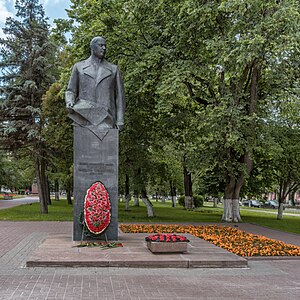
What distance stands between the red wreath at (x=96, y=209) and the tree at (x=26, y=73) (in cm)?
1407

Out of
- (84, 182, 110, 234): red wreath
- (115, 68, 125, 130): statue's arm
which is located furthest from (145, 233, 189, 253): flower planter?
(115, 68, 125, 130): statue's arm

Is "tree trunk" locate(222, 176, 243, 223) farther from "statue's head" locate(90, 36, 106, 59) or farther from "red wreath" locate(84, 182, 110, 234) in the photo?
"statue's head" locate(90, 36, 106, 59)

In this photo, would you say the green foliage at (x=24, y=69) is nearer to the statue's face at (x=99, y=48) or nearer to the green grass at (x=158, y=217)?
the green grass at (x=158, y=217)

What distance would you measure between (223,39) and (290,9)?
2897 mm

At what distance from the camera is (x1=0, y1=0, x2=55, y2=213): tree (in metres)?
22.9

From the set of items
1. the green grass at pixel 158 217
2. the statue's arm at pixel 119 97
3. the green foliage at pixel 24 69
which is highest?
the green foliage at pixel 24 69

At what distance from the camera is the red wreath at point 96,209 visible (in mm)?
9328

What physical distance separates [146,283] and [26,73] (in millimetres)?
19479

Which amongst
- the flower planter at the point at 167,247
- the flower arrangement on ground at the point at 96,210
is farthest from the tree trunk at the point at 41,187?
the flower planter at the point at 167,247

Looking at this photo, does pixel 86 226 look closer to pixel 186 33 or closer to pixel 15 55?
pixel 186 33

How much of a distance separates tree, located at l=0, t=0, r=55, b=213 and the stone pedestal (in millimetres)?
13436

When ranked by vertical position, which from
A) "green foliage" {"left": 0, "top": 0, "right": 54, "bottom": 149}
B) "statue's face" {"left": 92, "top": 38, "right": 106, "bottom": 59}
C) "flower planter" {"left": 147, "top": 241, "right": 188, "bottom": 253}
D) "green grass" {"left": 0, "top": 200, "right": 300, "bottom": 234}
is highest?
"green foliage" {"left": 0, "top": 0, "right": 54, "bottom": 149}

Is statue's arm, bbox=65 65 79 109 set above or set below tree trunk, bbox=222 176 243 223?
above

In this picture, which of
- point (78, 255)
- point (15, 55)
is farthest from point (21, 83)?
point (78, 255)
